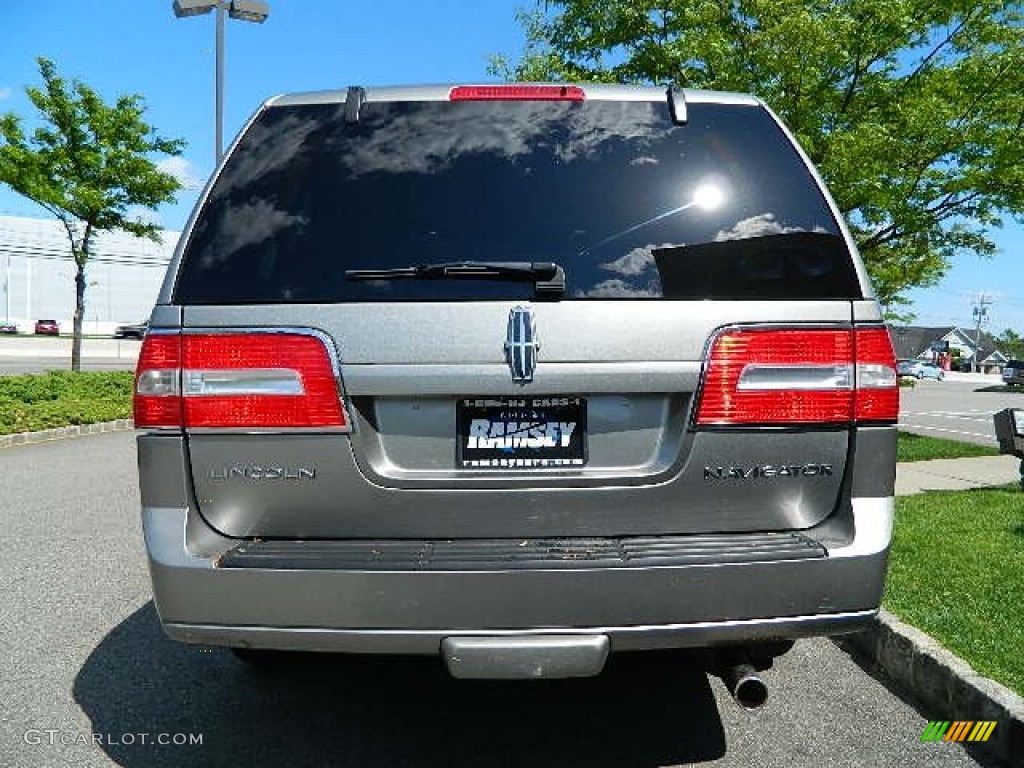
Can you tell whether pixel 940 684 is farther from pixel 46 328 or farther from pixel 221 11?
pixel 46 328

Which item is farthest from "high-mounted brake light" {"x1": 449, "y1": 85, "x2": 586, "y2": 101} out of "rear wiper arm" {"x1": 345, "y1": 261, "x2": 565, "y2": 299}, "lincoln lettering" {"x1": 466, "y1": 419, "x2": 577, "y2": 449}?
"lincoln lettering" {"x1": 466, "y1": 419, "x2": 577, "y2": 449}

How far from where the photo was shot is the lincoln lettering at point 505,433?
244 cm

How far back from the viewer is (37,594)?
4.73 m

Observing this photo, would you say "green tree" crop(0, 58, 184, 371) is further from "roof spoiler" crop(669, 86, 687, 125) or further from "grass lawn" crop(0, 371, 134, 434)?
"roof spoiler" crop(669, 86, 687, 125)

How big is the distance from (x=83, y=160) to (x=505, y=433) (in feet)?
63.0

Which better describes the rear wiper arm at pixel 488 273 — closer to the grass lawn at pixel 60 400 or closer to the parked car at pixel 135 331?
the parked car at pixel 135 331

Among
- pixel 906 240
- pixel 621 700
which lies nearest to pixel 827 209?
pixel 621 700

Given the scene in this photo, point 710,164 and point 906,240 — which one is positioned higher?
point 906,240

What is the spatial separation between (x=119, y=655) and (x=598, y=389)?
9.03 ft

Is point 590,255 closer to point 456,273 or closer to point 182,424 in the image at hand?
point 456,273

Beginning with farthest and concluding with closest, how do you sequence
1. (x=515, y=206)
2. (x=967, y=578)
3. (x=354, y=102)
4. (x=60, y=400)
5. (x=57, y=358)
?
(x=57, y=358)
(x=60, y=400)
(x=967, y=578)
(x=354, y=102)
(x=515, y=206)

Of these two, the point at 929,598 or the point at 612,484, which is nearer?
the point at 612,484

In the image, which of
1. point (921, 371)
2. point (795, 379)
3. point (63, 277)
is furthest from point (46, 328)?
point (795, 379)

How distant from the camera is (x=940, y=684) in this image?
335cm
